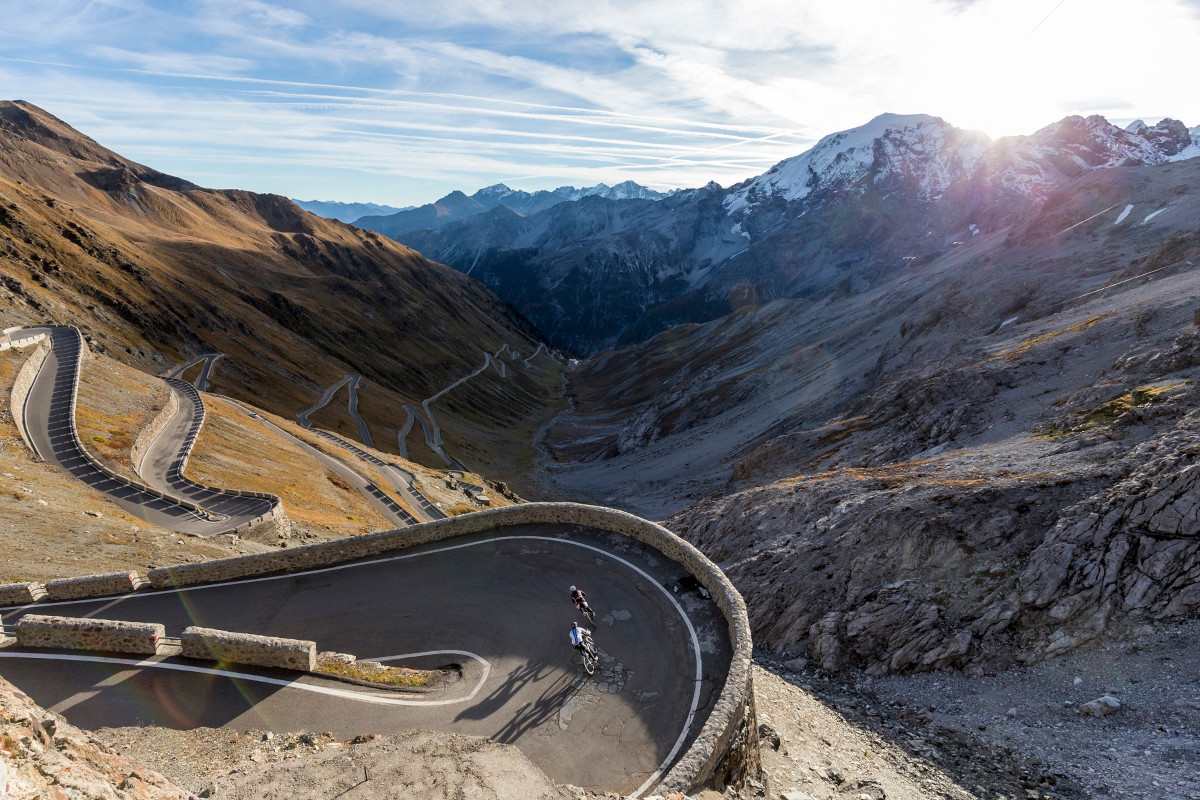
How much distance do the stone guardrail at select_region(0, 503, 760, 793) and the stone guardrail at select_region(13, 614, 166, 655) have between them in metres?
3.64

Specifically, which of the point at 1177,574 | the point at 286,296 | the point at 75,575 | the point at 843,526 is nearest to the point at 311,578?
the point at 75,575

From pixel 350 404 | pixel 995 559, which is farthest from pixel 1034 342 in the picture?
pixel 350 404

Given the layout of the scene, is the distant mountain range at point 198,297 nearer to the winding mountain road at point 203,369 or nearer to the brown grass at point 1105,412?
the winding mountain road at point 203,369

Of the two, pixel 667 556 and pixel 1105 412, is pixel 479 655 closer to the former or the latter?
pixel 667 556

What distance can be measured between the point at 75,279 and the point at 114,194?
129m

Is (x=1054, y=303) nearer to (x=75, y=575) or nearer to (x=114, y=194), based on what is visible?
(x=75, y=575)

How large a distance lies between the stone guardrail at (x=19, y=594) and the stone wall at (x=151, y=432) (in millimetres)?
19972

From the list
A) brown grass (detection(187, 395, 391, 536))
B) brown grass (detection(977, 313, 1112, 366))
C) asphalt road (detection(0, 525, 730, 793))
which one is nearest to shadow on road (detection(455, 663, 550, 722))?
asphalt road (detection(0, 525, 730, 793))

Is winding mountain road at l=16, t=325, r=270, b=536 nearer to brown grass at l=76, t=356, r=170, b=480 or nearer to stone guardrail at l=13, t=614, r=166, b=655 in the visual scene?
brown grass at l=76, t=356, r=170, b=480

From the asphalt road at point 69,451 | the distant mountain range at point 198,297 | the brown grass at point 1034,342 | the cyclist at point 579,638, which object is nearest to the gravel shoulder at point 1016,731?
the cyclist at point 579,638

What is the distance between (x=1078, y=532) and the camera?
22609 millimetres

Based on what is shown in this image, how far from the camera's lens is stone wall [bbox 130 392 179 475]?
37.3 meters

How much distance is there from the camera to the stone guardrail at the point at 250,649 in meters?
15.8

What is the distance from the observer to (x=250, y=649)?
15820 millimetres
